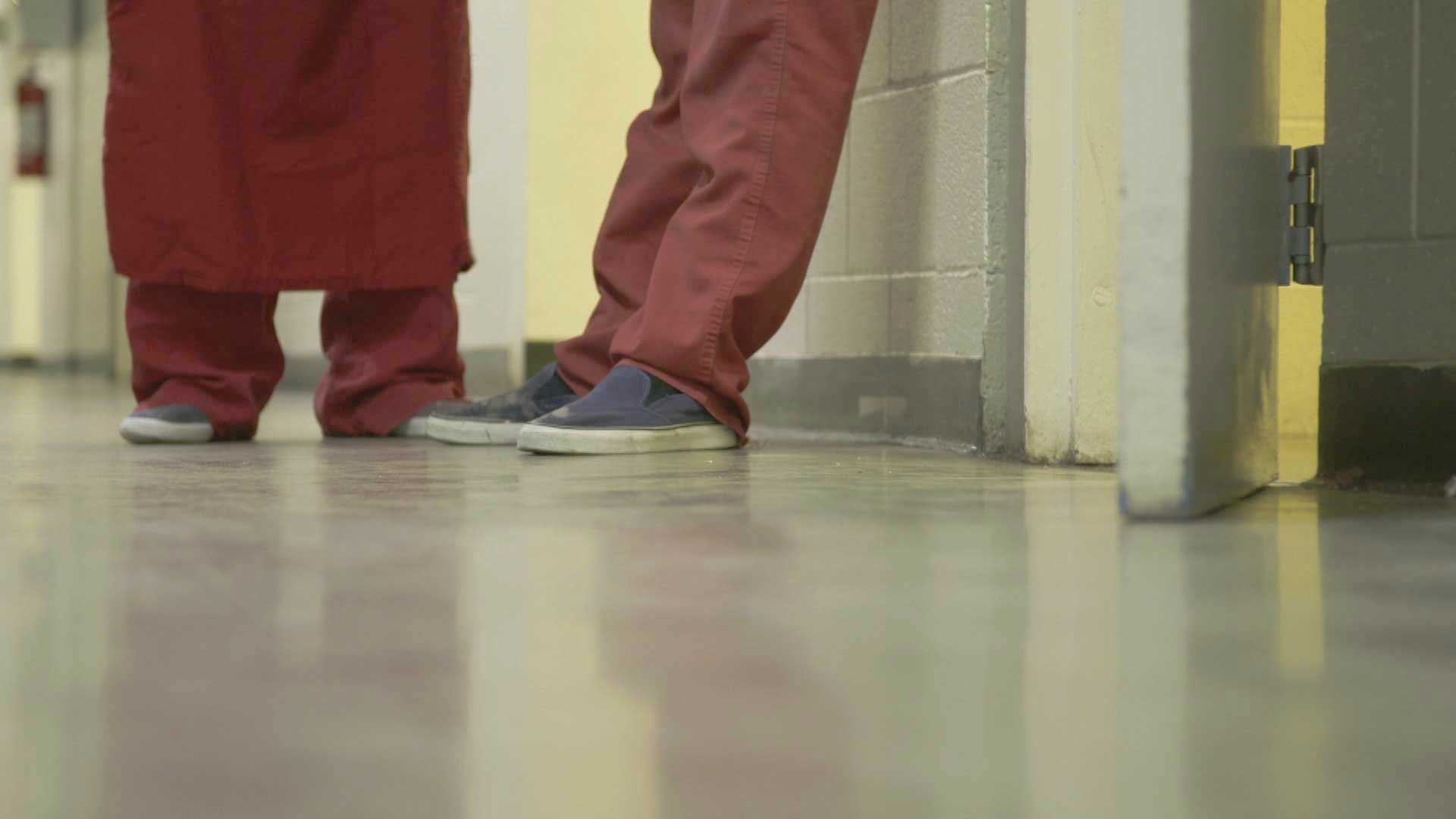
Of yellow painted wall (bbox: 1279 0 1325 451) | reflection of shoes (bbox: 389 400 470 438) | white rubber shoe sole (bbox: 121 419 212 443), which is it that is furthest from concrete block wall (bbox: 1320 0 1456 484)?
white rubber shoe sole (bbox: 121 419 212 443)

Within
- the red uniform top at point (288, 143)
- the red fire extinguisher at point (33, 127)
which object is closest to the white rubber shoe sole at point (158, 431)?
the red uniform top at point (288, 143)

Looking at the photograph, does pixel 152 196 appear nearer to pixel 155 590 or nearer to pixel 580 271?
pixel 155 590

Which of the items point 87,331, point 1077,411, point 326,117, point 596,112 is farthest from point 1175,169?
point 87,331

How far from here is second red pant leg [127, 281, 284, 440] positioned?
6.16ft

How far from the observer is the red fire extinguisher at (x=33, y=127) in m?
7.98

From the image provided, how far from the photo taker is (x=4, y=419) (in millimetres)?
2615

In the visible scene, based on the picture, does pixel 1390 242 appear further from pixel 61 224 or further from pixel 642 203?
pixel 61 224

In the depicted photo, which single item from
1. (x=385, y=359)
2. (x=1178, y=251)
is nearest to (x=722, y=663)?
(x=1178, y=251)

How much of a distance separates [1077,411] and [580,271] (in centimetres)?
197

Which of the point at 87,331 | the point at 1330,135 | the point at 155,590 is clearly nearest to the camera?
the point at 155,590

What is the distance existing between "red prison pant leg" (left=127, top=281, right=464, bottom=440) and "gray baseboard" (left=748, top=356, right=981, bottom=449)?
444mm

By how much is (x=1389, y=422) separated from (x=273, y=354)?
51.4 inches

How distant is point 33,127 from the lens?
8062 mm

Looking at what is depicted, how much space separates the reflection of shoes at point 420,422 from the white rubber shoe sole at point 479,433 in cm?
12
